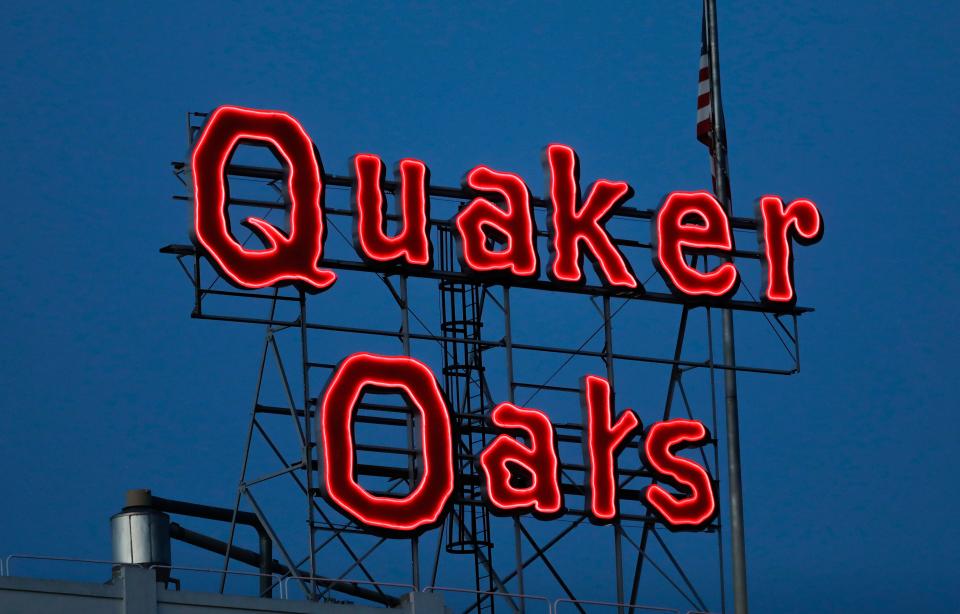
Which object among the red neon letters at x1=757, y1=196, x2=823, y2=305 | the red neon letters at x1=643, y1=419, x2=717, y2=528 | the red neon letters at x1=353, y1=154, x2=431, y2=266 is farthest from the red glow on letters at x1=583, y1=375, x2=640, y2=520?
the red neon letters at x1=757, y1=196, x2=823, y2=305

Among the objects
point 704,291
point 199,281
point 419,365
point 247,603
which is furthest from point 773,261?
point 247,603

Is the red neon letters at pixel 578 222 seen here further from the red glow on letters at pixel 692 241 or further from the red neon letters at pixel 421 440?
the red neon letters at pixel 421 440

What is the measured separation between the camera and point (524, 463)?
43.0m

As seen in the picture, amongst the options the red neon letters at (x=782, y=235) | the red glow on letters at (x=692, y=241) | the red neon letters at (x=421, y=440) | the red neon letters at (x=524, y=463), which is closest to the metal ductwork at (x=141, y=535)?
the red neon letters at (x=421, y=440)

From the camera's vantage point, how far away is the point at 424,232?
4359 cm

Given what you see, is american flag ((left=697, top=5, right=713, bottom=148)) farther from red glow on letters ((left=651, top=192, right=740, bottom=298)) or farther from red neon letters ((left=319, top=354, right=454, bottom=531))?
red neon letters ((left=319, top=354, right=454, bottom=531))

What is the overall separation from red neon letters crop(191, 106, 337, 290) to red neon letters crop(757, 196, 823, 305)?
35.9 ft

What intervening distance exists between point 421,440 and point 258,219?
5578 millimetres

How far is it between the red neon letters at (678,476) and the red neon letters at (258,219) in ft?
26.3

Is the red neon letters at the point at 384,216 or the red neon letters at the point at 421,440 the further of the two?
the red neon letters at the point at 384,216

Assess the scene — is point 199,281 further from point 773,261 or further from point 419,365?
point 773,261

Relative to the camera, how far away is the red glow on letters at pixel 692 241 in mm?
46375

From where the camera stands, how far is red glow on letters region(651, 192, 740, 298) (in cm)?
4638

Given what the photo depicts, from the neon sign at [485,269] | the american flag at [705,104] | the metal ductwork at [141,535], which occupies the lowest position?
the metal ductwork at [141,535]
